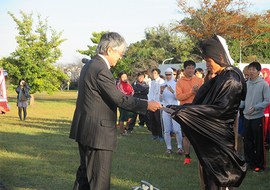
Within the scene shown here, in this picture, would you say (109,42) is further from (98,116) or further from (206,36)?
(206,36)

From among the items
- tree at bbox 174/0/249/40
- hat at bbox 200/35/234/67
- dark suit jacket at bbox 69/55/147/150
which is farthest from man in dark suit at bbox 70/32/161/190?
tree at bbox 174/0/249/40

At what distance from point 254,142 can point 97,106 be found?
4.27m

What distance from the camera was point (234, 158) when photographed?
292cm

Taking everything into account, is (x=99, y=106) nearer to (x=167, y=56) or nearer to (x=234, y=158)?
(x=234, y=158)

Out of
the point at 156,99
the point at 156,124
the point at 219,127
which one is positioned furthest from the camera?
the point at 156,124

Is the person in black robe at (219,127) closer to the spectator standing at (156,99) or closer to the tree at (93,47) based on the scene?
the spectator standing at (156,99)

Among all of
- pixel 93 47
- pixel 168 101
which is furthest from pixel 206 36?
pixel 168 101

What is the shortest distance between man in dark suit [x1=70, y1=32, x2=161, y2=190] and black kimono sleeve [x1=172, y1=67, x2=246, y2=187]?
2.38 ft

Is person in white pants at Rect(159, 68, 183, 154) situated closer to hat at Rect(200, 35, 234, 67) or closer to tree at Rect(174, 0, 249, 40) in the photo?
hat at Rect(200, 35, 234, 67)

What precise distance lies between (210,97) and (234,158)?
701mm

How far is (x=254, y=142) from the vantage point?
5977 mm

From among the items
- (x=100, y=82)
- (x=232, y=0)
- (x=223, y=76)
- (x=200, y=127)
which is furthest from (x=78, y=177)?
(x=232, y=0)

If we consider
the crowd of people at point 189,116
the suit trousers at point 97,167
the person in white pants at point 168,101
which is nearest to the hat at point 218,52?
the crowd of people at point 189,116

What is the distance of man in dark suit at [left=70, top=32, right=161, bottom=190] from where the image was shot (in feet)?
10.1
